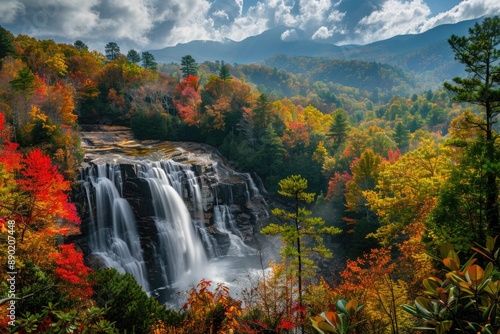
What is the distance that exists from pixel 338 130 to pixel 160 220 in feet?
83.1

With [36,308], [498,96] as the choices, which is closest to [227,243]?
[36,308]

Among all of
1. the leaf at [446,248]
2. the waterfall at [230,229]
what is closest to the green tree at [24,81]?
the waterfall at [230,229]

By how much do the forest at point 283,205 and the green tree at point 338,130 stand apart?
145 millimetres

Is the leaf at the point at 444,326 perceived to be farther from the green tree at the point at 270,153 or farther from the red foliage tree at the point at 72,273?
the green tree at the point at 270,153

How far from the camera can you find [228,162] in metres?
40.0

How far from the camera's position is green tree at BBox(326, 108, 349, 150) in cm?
4022

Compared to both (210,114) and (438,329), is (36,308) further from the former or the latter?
(210,114)

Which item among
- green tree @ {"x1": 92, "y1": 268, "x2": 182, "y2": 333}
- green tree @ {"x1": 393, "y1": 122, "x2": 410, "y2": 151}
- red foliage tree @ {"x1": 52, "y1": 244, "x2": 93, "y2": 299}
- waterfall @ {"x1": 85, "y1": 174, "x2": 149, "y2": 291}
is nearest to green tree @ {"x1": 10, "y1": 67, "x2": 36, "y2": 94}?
waterfall @ {"x1": 85, "y1": 174, "x2": 149, "y2": 291}

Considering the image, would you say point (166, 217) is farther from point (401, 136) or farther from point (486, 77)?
point (401, 136)

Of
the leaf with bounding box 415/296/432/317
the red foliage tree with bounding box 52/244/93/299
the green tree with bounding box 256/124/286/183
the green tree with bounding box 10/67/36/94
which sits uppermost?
the green tree with bounding box 10/67/36/94

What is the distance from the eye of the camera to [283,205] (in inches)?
1517

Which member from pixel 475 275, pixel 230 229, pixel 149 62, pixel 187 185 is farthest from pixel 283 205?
pixel 475 275

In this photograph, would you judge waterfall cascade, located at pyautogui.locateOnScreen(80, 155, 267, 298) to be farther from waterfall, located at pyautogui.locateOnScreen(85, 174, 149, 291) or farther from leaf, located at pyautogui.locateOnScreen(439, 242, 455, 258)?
leaf, located at pyautogui.locateOnScreen(439, 242, 455, 258)

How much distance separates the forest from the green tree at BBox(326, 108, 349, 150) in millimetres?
145
